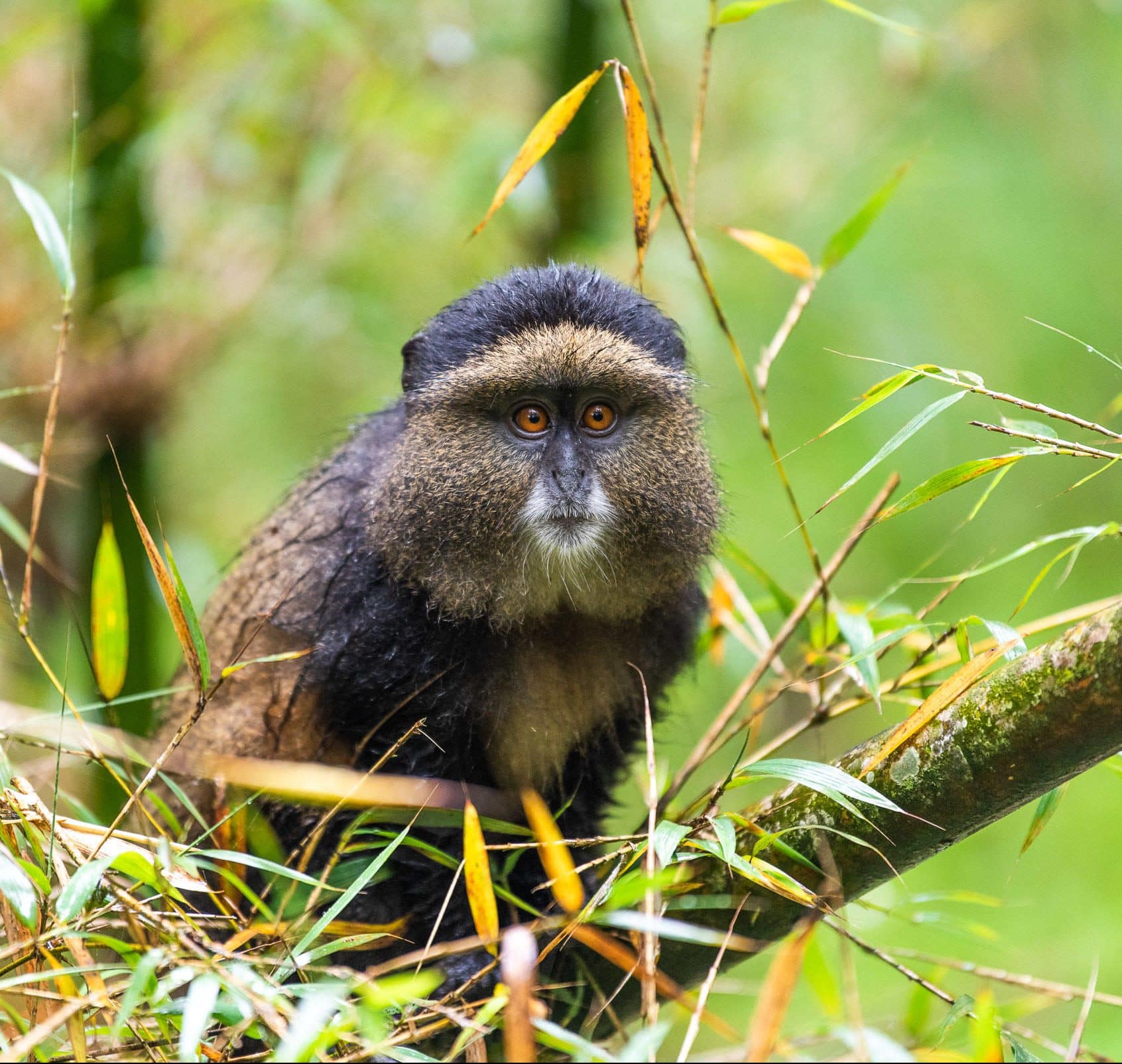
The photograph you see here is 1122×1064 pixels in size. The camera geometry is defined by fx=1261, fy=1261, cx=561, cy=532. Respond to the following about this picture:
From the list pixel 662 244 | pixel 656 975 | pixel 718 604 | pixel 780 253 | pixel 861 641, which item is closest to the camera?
pixel 656 975

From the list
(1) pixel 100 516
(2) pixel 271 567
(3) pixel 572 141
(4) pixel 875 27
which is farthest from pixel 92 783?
(4) pixel 875 27

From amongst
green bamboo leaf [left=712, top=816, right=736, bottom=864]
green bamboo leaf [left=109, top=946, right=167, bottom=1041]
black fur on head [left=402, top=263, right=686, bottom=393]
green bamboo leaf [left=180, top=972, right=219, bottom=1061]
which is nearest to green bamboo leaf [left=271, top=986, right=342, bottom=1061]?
green bamboo leaf [left=180, top=972, right=219, bottom=1061]

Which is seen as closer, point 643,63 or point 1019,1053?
point 1019,1053

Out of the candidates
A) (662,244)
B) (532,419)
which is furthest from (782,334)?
(662,244)

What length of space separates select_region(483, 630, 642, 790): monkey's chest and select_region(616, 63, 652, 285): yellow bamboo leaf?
80 centimetres

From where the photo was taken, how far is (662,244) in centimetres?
414

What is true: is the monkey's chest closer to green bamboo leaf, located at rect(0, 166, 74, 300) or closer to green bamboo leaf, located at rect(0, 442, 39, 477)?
green bamboo leaf, located at rect(0, 442, 39, 477)

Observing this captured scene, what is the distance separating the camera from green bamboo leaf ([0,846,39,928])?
1.64 metres

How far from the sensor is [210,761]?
2393mm

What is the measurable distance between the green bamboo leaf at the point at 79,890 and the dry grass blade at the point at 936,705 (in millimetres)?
1076

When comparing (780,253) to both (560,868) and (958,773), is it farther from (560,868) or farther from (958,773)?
(560,868)

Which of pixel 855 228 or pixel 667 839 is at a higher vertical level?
pixel 855 228

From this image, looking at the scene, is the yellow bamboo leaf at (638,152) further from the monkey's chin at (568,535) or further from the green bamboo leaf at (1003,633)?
the green bamboo leaf at (1003,633)

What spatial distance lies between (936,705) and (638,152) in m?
1.12
